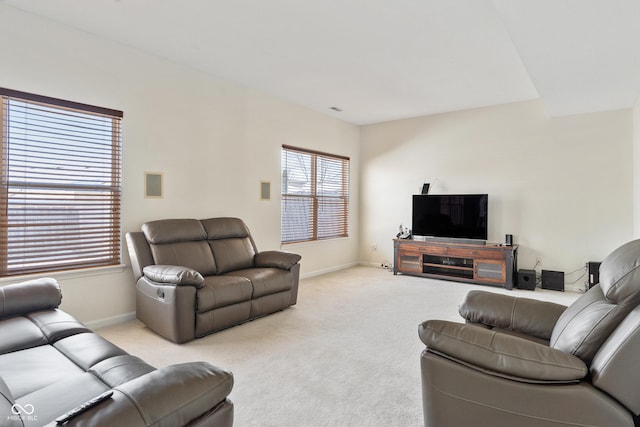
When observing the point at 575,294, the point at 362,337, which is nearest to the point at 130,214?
the point at 362,337

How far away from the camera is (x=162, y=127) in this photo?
3.91m

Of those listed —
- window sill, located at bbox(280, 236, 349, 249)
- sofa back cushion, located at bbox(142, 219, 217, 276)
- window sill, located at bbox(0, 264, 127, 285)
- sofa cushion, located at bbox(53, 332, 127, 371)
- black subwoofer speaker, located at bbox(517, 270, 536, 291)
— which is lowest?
black subwoofer speaker, located at bbox(517, 270, 536, 291)

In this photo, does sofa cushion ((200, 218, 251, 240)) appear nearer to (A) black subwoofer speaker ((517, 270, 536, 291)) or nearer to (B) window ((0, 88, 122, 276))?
(B) window ((0, 88, 122, 276))

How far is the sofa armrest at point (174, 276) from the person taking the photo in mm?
3010

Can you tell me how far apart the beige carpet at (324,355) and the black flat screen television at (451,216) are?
1274 millimetres

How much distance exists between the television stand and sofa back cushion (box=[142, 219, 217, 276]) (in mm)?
3477

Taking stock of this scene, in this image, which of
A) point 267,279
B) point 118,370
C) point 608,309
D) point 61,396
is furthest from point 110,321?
point 608,309

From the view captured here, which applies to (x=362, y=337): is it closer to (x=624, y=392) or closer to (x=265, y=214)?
(x=624, y=392)

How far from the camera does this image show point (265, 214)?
5.16 meters

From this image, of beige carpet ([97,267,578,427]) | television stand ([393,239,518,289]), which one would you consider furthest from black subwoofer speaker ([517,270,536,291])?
beige carpet ([97,267,578,427])

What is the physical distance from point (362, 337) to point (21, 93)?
3601 millimetres

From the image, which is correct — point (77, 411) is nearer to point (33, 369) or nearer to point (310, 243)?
point (33, 369)

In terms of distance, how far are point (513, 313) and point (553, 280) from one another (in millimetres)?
3705

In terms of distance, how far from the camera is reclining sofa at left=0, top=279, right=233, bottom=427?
3.42ft
